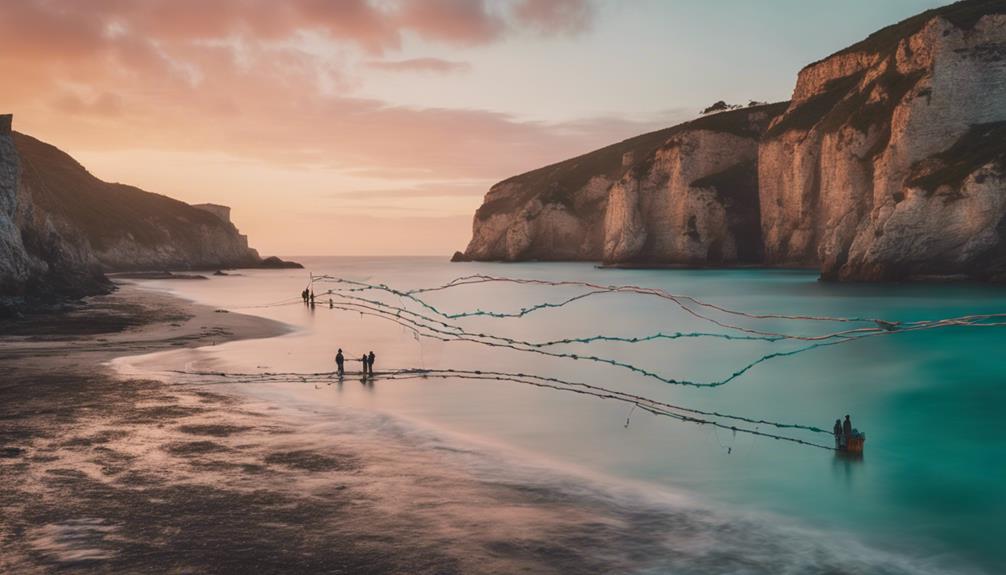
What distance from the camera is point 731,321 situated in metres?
60.8

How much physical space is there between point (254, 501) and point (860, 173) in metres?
93.4

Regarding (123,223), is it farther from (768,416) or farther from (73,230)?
(768,416)

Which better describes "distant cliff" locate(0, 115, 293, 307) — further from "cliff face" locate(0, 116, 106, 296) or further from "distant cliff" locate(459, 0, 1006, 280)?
"distant cliff" locate(459, 0, 1006, 280)

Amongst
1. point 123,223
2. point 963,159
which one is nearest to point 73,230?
point 123,223

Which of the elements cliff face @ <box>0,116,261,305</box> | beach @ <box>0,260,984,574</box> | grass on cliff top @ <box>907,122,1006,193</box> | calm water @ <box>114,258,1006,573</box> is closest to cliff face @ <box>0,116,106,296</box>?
cliff face @ <box>0,116,261,305</box>

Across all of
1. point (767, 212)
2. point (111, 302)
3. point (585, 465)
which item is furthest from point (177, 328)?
point (767, 212)

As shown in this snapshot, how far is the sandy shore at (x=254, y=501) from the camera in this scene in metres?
11.6

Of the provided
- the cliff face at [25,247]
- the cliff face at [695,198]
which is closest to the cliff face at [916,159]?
the cliff face at [695,198]

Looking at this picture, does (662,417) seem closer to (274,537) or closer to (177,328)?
(274,537)

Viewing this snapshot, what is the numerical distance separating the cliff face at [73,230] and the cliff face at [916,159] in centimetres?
7612

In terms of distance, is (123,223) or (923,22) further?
(123,223)

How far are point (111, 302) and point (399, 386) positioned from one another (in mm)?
45448

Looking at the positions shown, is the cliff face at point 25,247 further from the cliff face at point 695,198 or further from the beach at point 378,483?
the cliff face at point 695,198

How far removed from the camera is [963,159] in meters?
70.5
